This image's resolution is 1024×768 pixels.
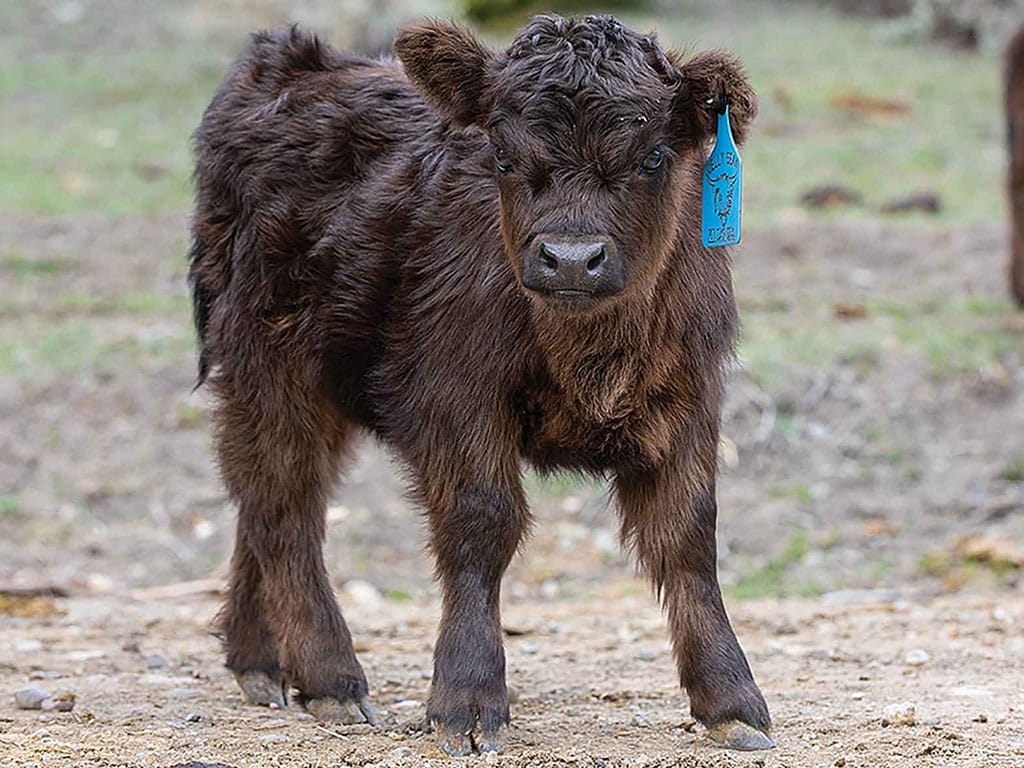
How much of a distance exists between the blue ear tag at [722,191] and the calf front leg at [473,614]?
40.1 inches

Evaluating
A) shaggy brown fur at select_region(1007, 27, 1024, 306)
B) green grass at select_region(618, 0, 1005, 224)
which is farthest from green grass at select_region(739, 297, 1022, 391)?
green grass at select_region(618, 0, 1005, 224)

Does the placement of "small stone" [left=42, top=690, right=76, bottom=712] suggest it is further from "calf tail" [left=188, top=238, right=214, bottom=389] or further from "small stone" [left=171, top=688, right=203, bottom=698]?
"calf tail" [left=188, top=238, right=214, bottom=389]

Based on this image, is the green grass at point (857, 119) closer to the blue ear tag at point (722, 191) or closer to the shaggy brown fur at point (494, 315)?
the shaggy brown fur at point (494, 315)

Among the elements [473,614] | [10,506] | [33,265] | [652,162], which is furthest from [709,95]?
[33,265]

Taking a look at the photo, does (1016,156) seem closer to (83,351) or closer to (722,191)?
(83,351)

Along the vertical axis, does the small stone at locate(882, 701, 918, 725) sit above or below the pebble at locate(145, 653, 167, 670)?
above

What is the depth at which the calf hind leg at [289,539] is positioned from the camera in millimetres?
6125

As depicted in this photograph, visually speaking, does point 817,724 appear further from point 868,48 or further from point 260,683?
point 868,48

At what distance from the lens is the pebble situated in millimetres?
6934

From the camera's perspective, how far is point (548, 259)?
4941 mm

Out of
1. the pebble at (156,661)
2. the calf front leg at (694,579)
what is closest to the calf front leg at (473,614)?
the calf front leg at (694,579)

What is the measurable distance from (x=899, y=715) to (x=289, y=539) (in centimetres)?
224

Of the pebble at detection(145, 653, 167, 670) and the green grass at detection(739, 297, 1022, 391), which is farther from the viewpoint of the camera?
the green grass at detection(739, 297, 1022, 391)

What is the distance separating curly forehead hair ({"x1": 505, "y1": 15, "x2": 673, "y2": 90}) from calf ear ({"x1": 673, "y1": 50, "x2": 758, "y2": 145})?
74 millimetres
